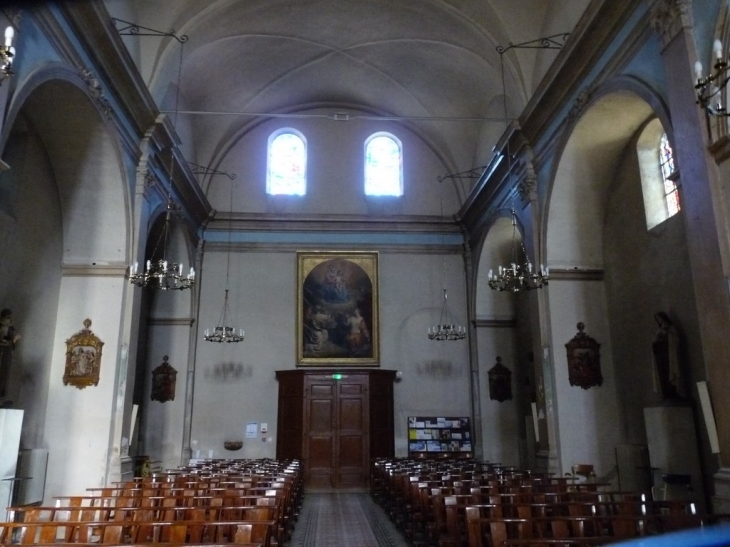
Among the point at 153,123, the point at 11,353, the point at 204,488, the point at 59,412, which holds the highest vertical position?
the point at 153,123

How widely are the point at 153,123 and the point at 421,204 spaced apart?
888 centimetres

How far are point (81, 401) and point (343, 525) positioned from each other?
4831 millimetres

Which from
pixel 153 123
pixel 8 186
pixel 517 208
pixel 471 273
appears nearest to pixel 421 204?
pixel 471 273

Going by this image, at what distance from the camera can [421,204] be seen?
723 inches

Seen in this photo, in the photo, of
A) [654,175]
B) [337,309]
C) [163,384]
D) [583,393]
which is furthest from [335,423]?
[654,175]

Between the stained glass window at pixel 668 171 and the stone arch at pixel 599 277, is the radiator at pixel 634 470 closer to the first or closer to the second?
the stone arch at pixel 599 277

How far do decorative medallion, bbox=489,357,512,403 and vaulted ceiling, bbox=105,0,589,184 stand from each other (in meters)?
5.81

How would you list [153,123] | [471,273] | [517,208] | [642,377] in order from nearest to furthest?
[642,377], [153,123], [517,208], [471,273]

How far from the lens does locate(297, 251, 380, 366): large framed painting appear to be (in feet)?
55.9

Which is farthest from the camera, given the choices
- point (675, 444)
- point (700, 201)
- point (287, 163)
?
point (287, 163)

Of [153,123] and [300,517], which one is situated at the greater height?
[153,123]

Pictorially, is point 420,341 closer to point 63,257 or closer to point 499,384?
point 499,384

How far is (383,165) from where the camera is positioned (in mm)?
18656

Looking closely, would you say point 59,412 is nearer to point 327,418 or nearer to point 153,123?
point 153,123
